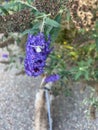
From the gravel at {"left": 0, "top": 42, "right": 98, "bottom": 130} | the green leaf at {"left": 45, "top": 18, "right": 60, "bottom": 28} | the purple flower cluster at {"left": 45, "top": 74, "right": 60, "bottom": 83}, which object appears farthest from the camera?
the gravel at {"left": 0, "top": 42, "right": 98, "bottom": 130}

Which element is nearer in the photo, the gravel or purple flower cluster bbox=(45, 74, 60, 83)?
purple flower cluster bbox=(45, 74, 60, 83)

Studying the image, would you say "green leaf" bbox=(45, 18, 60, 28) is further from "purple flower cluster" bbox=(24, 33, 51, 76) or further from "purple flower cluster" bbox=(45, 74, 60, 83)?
"purple flower cluster" bbox=(45, 74, 60, 83)

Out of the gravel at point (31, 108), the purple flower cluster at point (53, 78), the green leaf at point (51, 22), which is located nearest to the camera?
the green leaf at point (51, 22)

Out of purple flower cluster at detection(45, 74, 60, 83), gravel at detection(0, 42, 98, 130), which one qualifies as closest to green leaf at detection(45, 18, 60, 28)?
purple flower cluster at detection(45, 74, 60, 83)

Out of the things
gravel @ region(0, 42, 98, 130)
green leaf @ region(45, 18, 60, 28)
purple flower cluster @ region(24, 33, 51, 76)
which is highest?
green leaf @ region(45, 18, 60, 28)

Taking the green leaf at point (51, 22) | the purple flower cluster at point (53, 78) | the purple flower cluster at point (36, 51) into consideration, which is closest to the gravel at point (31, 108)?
the purple flower cluster at point (53, 78)

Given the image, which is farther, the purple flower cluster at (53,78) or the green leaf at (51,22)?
the purple flower cluster at (53,78)

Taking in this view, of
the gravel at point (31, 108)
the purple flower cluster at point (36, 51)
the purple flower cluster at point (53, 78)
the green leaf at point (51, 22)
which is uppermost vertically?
the green leaf at point (51, 22)

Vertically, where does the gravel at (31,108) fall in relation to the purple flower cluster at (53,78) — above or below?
below

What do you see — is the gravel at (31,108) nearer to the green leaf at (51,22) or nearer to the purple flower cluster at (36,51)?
the purple flower cluster at (36,51)

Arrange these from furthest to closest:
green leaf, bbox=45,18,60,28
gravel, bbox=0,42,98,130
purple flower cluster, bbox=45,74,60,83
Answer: gravel, bbox=0,42,98,130 → purple flower cluster, bbox=45,74,60,83 → green leaf, bbox=45,18,60,28

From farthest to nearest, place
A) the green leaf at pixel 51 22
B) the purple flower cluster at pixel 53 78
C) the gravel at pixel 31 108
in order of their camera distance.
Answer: the gravel at pixel 31 108, the purple flower cluster at pixel 53 78, the green leaf at pixel 51 22
